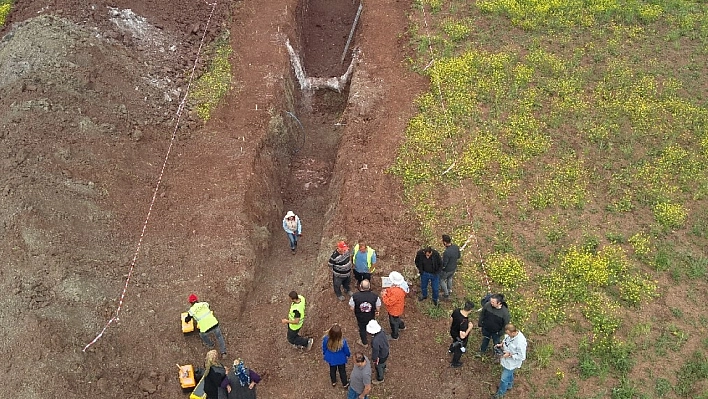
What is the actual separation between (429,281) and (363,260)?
1.53 metres

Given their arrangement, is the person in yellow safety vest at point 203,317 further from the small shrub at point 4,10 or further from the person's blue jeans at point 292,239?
the small shrub at point 4,10

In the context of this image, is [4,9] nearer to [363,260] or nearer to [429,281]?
[363,260]

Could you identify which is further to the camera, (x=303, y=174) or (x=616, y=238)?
(x=303, y=174)

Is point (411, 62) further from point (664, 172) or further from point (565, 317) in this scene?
point (565, 317)

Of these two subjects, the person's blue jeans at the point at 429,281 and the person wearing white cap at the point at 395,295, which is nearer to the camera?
the person wearing white cap at the point at 395,295

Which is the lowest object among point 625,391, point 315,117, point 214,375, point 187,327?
point 315,117

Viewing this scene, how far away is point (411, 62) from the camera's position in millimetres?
18562

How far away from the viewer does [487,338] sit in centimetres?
1088

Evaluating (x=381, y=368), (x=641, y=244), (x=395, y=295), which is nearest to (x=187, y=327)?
(x=381, y=368)

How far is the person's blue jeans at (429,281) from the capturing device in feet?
37.9

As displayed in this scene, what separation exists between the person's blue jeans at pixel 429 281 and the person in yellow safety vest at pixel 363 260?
109cm

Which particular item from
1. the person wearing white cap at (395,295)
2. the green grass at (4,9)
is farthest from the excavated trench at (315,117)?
the green grass at (4,9)

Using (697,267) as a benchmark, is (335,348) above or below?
above

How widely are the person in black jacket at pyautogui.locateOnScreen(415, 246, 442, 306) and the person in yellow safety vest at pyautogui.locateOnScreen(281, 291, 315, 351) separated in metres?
2.52
